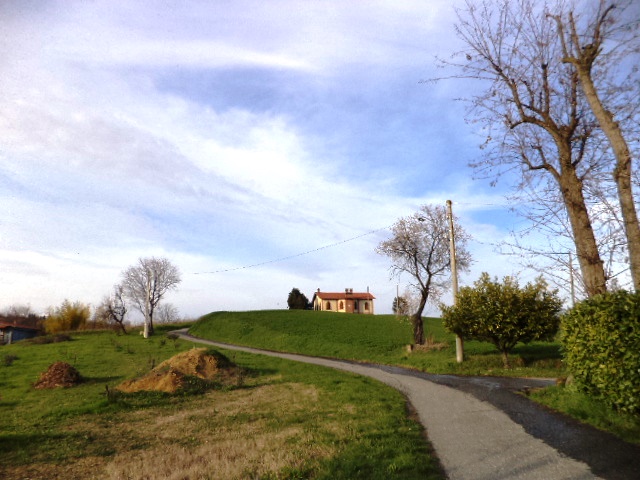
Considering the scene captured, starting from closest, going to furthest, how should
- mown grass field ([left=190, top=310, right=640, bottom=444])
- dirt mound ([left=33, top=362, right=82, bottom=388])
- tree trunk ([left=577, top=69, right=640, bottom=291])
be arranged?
tree trunk ([left=577, top=69, right=640, bottom=291]) < mown grass field ([left=190, top=310, right=640, bottom=444]) < dirt mound ([left=33, top=362, right=82, bottom=388])

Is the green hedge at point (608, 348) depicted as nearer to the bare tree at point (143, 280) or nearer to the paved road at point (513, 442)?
the paved road at point (513, 442)

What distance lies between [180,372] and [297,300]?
272 feet

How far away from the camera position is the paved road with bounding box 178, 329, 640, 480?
638 cm

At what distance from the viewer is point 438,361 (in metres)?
24.0

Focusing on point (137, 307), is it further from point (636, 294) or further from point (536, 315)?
point (636, 294)

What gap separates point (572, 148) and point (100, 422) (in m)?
16.0

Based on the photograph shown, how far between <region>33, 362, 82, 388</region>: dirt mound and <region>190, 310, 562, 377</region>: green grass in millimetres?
17870

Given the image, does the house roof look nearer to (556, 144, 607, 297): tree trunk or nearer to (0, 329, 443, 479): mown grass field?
(0, 329, 443, 479): mown grass field

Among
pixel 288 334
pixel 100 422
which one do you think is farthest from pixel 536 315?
pixel 288 334

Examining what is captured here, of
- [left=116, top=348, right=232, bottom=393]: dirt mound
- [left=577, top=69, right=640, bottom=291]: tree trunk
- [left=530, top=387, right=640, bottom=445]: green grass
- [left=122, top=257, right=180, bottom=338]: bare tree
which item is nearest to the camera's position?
[left=530, top=387, right=640, bottom=445]: green grass

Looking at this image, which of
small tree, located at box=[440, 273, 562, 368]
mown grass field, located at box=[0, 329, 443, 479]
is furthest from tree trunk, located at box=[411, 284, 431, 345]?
mown grass field, located at box=[0, 329, 443, 479]

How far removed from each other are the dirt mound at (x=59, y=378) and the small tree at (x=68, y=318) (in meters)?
69.6

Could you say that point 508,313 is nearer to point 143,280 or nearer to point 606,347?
point 606,347

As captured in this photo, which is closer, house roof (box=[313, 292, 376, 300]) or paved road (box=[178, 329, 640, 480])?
paved road (box=[178, 329, 640, 480])
